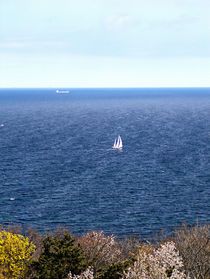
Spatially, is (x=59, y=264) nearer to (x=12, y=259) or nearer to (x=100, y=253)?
(x=12, y=259)

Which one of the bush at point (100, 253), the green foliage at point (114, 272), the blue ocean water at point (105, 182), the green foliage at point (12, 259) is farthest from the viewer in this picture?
the blue ocean water at point (105, 182)

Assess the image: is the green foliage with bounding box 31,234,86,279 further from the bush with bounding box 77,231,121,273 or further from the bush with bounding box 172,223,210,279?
the bush with bounding box 172,223,210,279

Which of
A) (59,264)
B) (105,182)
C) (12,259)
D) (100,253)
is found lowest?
(105,182)

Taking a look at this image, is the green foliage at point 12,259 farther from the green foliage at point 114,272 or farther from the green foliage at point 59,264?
the green foliage at point 114,272

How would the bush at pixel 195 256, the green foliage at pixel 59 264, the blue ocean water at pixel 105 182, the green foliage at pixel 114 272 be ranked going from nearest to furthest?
the green foliage at pixel 114 272, the green foliage at pixel 59 264, the bush at pixel 195 256, the blue ocean water at pixel 105 182

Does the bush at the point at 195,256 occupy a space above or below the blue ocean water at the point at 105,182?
above

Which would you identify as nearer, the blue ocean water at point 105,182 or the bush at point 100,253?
the bush at point 100,253

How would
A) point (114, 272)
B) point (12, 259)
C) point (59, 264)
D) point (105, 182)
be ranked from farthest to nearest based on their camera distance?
point (105, 182) → point (12, 259) → point (59, 264) → point (114, 272)

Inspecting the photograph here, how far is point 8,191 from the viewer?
77.3 metres

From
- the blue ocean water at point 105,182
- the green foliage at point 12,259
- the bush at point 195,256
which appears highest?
the green foliage at point 12,259

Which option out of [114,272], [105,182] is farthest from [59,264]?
[105,182]

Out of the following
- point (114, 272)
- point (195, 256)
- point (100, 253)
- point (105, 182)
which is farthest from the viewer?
point (105, 182)

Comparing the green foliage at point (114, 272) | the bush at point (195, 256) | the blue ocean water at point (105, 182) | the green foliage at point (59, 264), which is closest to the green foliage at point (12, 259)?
the green foliage at point (59, 264)

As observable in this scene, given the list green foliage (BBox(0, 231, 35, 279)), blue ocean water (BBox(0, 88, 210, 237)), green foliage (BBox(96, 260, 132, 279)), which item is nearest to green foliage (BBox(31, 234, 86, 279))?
green foliage (BBox(0, 231, 35, 279))
